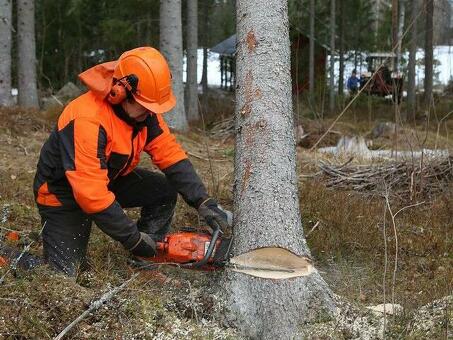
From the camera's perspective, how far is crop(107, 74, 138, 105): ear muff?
10.4ft

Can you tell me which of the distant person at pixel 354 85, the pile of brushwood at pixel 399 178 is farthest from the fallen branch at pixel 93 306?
the distant person at pixel 354 85

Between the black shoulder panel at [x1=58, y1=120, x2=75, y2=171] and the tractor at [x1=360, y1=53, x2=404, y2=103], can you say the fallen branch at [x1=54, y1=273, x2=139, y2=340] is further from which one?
the tractor at [x1=360, y1=53, x2=404, y2=103]

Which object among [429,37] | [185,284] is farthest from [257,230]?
[429,37]

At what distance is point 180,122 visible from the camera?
9625 millimetres

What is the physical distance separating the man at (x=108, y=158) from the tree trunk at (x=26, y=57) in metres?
9.65

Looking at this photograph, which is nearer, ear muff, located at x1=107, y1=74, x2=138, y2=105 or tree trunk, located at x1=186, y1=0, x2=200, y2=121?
ear muff, located at x1=107, y1=74, x2=138, y2=105

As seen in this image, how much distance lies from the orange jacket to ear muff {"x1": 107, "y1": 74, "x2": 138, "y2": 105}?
0.13 meters

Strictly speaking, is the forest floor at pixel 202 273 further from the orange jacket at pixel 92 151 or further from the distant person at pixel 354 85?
the distant person at pixel 354 85

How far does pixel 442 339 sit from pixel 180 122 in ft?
23.9

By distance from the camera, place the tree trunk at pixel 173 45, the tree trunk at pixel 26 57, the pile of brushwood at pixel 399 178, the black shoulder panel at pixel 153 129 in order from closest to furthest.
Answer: the black shoulder panel at pixel 153 129
the pile of brushwood at pixel 399 178
the tree trunk at pixel 173 45
the tree trunk at pixel 26 57

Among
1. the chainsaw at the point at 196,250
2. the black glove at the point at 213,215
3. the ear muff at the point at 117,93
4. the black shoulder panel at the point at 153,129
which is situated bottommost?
the chainsaw at the point at 196,250

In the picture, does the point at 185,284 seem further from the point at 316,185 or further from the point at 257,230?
the point at 316,185

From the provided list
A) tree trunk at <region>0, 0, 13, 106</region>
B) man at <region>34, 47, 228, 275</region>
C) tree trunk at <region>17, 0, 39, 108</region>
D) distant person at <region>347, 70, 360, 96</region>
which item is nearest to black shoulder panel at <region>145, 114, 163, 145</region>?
man at <region>34, 47, 228, 275</region>

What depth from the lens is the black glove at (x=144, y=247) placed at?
3333 mm
